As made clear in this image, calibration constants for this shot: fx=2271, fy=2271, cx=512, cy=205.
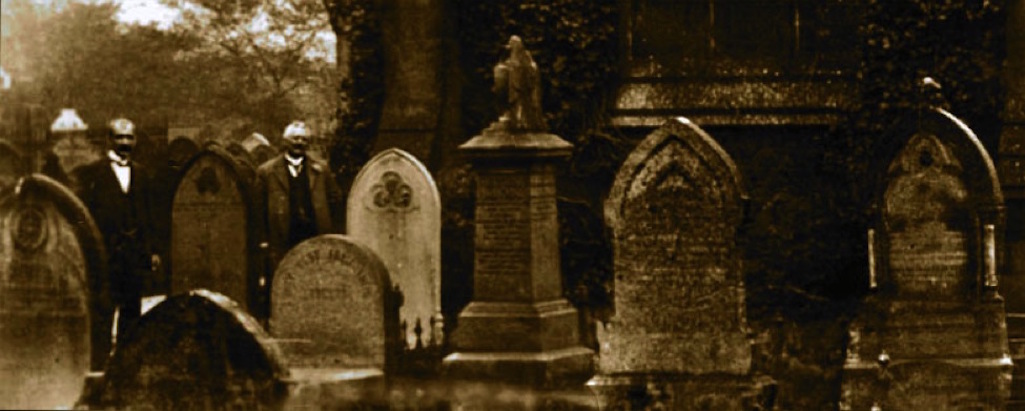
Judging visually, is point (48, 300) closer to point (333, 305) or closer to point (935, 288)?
point (333, 305)

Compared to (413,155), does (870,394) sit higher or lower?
lower

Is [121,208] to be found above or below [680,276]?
above

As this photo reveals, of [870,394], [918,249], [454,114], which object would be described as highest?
[454,114]

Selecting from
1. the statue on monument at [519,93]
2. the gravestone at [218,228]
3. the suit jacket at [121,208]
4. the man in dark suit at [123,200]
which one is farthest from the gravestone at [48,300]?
the gravestone at [218,228]

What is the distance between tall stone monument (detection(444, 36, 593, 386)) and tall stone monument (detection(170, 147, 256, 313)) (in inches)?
181

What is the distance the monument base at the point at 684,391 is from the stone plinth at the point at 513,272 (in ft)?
3.51

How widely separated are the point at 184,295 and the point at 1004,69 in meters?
9.51

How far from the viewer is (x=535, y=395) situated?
14547mm

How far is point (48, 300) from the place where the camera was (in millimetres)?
12625

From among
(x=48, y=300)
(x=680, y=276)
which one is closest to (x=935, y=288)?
(x=680, y=276)

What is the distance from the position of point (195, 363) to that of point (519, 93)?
4181 millimetres

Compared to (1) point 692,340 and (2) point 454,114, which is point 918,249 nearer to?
(1) point 692,340

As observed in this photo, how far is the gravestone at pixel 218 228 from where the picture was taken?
19.5 meters

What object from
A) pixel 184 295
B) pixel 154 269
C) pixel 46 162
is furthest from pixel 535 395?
pixel 46 162
